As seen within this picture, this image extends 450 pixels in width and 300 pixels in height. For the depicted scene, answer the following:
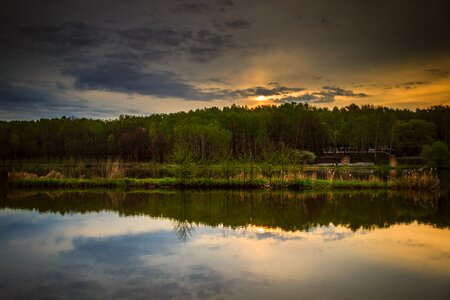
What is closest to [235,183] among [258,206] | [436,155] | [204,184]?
[204,184]

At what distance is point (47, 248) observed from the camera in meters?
11.4

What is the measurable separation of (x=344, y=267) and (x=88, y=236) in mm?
7942

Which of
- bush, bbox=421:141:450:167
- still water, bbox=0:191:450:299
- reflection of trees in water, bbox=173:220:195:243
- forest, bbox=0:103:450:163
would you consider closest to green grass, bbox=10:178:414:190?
still water, bbox=0:191:450:299

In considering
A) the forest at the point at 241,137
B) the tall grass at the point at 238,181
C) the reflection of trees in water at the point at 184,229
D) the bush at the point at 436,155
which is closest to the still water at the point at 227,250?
the reflection of trees in water at the point at 184,229

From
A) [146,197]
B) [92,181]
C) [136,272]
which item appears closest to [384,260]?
[136,272]

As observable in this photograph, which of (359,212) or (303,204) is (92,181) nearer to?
(303,204)

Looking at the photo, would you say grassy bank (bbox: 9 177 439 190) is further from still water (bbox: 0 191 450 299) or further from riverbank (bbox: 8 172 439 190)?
still water (bbox: 0 191 450 299)

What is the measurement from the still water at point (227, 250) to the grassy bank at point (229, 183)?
5.97m

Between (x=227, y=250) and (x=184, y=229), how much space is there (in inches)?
127

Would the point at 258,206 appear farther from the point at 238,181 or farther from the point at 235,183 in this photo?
the point at 238,181

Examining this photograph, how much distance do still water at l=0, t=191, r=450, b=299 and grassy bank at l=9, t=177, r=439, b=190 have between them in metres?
5.97

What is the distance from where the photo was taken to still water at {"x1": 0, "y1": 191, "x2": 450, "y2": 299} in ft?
26.1

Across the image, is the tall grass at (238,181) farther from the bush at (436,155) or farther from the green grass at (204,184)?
the bush at (436,155)

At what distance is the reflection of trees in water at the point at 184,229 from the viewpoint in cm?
1272
